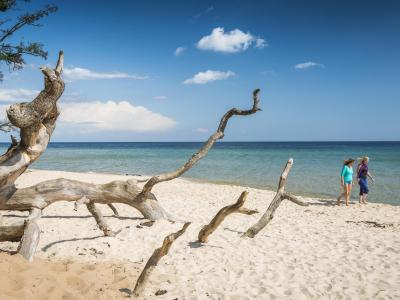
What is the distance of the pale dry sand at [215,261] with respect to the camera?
5000 millimetres

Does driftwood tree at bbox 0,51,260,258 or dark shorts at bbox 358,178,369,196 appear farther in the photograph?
dark shorts at bbox 358,178,369,196

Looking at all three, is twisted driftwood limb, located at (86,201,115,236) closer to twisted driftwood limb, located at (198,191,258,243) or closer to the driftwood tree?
the driftwood tree

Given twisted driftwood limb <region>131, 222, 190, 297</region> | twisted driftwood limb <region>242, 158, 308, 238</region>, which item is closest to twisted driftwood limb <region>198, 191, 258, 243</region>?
twisted driftwood limb <region>242, 158, 308, 238</region>

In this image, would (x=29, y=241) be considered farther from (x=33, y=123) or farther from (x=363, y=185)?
(x=363, y=185)

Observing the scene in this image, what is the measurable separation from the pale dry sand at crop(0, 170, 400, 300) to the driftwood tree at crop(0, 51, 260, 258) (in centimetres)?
72

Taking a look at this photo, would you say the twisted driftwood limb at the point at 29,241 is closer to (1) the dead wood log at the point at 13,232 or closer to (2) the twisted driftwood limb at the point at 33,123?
(1) the dead wood log at the point at 13,232

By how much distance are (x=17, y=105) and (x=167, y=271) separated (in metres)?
3.79

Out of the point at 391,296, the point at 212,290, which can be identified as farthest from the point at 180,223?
the point at 391,296

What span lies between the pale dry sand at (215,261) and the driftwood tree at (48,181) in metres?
0.72

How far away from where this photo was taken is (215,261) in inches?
257

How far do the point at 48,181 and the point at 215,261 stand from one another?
4.03m

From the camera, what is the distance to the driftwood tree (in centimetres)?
584

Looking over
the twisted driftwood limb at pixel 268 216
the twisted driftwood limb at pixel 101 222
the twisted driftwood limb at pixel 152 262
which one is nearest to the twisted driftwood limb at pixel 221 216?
the twisted driftwood limb at pixel 268 216

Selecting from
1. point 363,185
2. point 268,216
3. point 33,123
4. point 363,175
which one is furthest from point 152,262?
point 363,185
